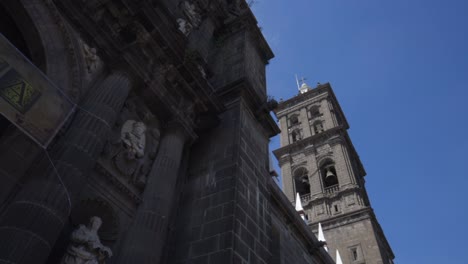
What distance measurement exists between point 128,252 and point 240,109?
5.90m

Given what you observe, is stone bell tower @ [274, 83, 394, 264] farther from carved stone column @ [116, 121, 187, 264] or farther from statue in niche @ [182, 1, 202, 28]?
carved stone column @ [116, 121, 187, 264]

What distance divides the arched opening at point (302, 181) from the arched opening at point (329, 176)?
159cm

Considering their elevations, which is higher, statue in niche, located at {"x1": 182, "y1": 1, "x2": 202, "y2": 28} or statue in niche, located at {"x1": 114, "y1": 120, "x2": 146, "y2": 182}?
statue in niche, located at {"x1": 182, "y1": 1, "x2": 202, "y2": 28}

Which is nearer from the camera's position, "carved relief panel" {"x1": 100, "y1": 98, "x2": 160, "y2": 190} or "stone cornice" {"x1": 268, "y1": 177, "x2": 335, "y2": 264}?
"carved relief panel" {"x1": 100, "y1": 98, "x2": 160, "y2": 190}

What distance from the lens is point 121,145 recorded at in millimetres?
8602

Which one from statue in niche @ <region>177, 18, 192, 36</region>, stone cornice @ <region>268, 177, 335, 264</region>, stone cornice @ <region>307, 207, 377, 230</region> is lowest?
stone cornice @ <region>268, 177, 335, 264</region>

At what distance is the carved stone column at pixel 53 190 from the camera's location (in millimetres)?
5395

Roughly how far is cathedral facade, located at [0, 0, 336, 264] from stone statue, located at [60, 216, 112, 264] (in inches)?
0.7

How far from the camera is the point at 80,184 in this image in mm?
6676

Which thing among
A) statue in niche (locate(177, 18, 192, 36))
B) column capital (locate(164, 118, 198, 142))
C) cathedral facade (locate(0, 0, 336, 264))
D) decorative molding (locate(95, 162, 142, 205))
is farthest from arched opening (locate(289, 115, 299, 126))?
decorative molding (locate(95, 162, 142, 205))

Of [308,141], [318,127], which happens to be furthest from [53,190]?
[318,127]

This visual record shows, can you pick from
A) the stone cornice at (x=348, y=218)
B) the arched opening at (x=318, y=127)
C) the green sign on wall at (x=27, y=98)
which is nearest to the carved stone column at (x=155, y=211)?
the green sign on wall at (x=27, y=98)

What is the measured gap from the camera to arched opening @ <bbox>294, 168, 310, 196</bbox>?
38.3 m

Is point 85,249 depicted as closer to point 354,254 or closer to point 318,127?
point 354,254
